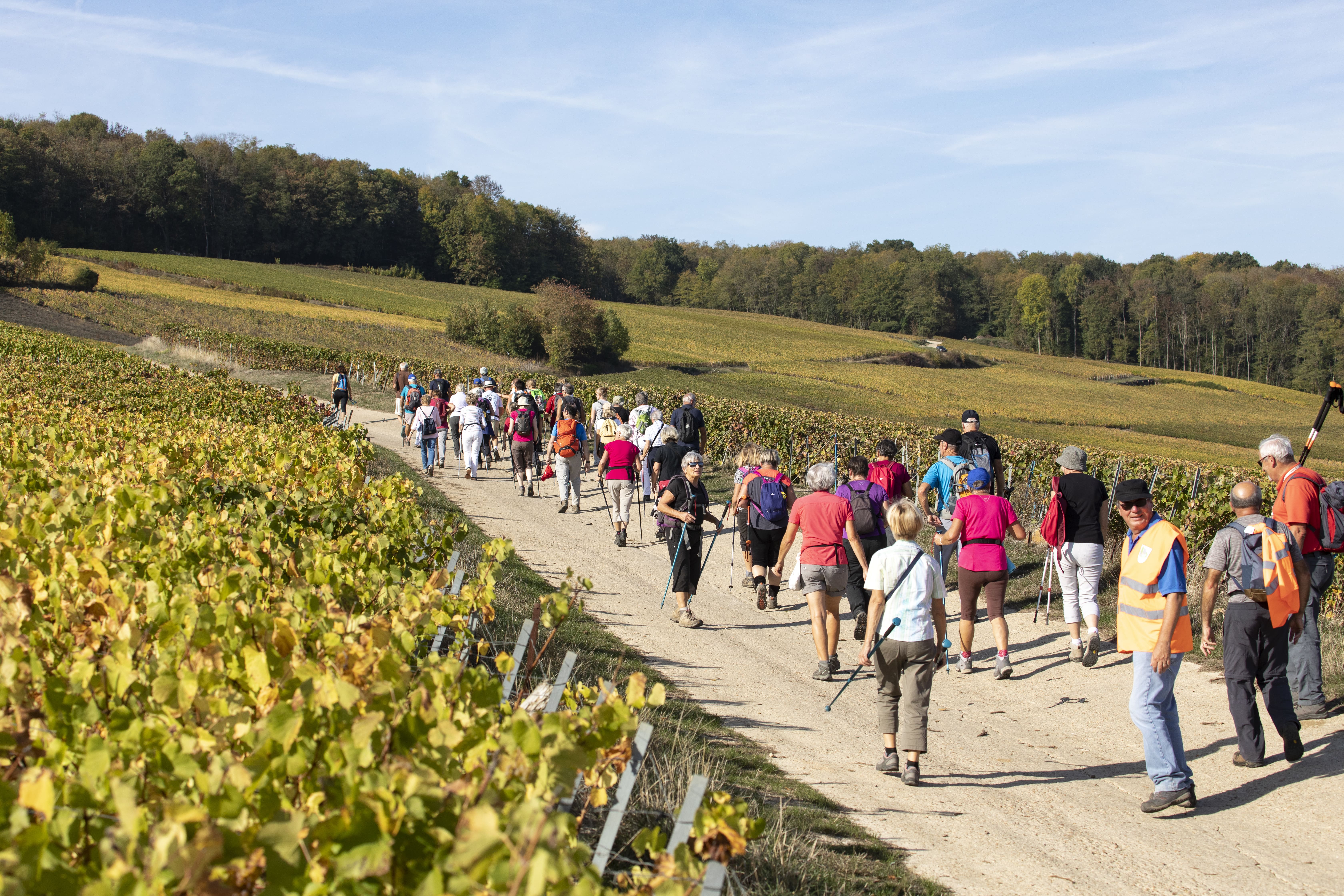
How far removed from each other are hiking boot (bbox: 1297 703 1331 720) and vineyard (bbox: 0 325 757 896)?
5757 mm

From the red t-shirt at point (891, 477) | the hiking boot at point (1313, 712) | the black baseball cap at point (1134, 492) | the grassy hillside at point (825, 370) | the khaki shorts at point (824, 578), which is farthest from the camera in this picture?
the grassy hillside at point (825, 370)

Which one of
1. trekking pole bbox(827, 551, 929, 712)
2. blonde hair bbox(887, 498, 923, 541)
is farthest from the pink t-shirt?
trekking pole bbox(827, 551, 929, 712)

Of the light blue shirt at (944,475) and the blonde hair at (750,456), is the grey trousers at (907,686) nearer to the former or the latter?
the light blue shirt at (944,475)

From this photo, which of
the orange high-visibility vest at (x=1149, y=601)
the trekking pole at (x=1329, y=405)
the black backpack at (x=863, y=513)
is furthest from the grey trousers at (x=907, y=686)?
the trekking pole at (x=1329, y=405)

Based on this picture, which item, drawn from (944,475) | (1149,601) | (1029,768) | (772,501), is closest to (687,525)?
(772,501)

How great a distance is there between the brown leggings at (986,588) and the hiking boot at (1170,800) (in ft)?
8.64

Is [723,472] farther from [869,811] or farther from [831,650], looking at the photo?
[869,811]

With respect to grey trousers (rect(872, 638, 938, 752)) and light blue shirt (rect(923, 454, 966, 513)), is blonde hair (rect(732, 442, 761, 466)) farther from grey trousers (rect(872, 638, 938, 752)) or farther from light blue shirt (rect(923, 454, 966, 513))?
grey trousers (rect(872, 638, 938, 752))

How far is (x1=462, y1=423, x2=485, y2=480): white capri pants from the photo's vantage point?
57.2 ft

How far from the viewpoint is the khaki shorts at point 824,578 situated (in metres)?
8.21

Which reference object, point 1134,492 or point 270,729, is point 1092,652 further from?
point 270,729

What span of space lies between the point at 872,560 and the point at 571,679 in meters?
2.34

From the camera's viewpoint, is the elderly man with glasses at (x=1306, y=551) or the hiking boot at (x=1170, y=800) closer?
the hiking boot at (x=1170, y=800)

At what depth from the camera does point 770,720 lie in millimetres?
7234
